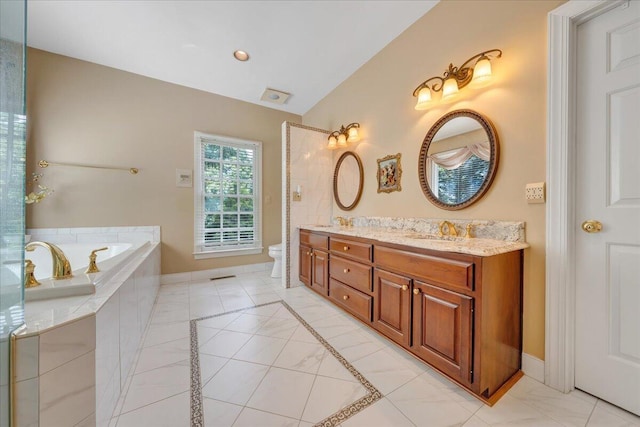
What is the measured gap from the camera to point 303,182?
121 inches

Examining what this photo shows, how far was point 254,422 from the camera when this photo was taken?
1073 millimetres

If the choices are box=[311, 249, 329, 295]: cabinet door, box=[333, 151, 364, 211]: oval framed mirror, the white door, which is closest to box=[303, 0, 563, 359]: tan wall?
the white door

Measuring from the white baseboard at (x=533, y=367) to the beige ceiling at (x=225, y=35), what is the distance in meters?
2.69

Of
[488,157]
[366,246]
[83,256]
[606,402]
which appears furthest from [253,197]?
[606,402]

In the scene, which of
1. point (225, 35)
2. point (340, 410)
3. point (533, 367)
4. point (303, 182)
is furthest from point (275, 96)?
point (533, 367)

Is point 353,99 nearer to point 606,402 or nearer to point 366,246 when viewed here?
point 366,246

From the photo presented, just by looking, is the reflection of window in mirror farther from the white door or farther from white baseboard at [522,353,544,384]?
white baseboard at [522,353,544,384]

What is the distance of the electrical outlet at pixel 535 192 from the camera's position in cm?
132

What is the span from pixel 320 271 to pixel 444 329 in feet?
4.60

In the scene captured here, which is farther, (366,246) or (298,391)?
(366,246)

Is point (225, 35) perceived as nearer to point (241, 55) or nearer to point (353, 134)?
point (241, 55)

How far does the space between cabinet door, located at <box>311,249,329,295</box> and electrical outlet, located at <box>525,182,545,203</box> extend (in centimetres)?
165

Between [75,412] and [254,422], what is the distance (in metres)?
0.69

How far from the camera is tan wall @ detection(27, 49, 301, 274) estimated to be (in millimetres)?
2588
